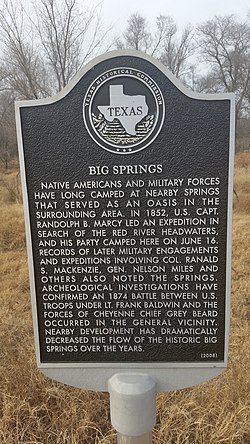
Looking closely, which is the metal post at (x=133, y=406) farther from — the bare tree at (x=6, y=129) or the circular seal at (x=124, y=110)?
the bare tree at (x=6, y=129)

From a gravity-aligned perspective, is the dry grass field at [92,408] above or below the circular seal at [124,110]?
below

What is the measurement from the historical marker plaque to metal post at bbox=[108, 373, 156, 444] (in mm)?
72

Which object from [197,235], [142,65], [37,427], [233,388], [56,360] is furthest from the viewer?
[233,388]

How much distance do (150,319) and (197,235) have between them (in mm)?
434

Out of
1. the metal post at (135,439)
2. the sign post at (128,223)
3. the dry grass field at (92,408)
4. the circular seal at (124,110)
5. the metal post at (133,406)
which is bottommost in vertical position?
the dry grass field at (92,408)

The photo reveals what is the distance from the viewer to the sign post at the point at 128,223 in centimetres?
154

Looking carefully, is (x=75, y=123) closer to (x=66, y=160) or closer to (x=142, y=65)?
(x=66, y=160)

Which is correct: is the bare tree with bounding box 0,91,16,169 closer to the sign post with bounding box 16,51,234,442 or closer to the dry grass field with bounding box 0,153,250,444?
the dry grass field with bounding box 0,153,250,444

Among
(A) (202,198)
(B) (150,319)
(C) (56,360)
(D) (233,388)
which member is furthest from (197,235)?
(D) (233,388)

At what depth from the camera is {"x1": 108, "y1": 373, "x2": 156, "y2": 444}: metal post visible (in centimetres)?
165

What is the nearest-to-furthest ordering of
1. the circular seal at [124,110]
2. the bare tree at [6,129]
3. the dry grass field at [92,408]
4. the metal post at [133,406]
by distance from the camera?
the circular seal at [124,110] → the metal post at [133,406] → the dry grass field at [92,408] → the bare tree at [6,129]

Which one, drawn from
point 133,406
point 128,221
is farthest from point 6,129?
point 133,406

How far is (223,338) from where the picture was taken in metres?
1.70

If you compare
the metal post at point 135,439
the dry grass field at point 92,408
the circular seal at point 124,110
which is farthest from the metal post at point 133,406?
the circular seal at point 124,110
